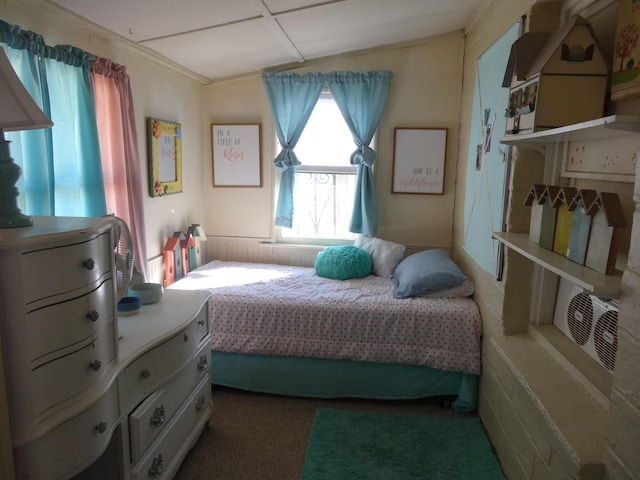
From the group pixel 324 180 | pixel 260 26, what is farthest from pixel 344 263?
pixel 260 26

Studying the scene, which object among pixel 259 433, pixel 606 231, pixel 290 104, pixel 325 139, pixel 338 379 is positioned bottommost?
pixel 259 433

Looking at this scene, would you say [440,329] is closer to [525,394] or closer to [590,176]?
[525,394]

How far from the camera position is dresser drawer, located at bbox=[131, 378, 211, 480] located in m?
1.67

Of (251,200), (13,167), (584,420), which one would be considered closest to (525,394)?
(584,420)

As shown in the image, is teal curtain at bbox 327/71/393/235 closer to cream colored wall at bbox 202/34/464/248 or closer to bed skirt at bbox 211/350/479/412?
cream colored wall at bbox 202/34/464/248

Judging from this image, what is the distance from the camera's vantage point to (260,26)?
8.20ft

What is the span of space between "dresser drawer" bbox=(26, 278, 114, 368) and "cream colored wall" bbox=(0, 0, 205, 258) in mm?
1244

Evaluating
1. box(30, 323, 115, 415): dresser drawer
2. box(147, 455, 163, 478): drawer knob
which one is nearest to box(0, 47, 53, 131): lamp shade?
box(30, 323, 115, 415): dresser drawer

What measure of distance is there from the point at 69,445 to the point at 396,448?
5.05ft

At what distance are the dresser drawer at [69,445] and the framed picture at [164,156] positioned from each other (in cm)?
175

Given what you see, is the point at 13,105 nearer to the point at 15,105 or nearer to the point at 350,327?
the point at 15,105

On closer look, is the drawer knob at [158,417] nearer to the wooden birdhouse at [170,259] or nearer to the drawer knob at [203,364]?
the drawer knob at [203,364]

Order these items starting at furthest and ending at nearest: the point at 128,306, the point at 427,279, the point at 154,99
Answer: the point at 154,99, the point at 427,279, the point at 128,306

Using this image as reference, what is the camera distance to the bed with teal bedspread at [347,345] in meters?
2.53
